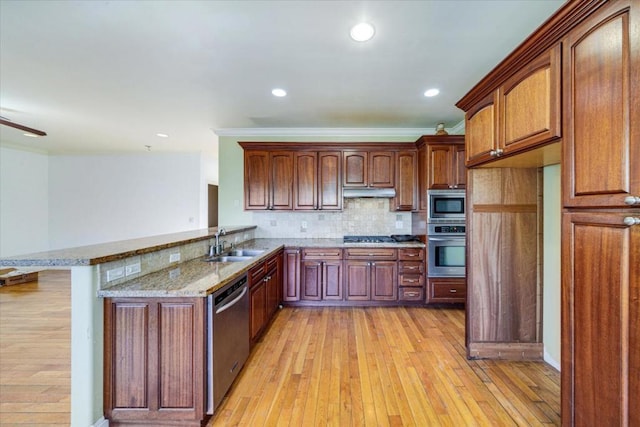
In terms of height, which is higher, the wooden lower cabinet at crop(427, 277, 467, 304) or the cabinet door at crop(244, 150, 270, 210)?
the cabinet door at crop(244, 150, 270, 210)

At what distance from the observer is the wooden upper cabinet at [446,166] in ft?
12.3

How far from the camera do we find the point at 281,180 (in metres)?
4.12

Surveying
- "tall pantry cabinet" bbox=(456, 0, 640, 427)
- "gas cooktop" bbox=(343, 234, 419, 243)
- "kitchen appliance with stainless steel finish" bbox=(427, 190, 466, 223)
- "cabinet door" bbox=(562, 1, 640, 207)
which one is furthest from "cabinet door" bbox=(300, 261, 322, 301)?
"cabinet door" bbox=(562, 1, 640, 207)

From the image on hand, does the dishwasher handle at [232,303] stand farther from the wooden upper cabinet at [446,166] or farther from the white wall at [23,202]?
the white wall at [23,202]

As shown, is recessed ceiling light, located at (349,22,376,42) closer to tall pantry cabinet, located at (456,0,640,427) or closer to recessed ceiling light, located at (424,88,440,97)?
tall pantry cabinet, located at (456,0,640,427)

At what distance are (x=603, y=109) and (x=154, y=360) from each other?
2.66 m

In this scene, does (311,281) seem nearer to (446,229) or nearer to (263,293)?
(263,293)

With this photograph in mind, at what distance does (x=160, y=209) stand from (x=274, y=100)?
469 centimetres

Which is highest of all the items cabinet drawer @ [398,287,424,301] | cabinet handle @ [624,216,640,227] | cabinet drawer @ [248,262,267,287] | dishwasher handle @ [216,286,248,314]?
cabinet handle @ [624,216,640,227]

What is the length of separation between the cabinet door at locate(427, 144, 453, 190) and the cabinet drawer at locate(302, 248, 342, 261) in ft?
5.24

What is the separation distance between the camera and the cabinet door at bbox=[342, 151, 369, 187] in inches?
161

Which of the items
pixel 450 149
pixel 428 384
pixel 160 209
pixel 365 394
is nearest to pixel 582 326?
pixel 428 384

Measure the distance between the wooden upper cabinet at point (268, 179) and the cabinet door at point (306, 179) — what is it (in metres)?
0.09

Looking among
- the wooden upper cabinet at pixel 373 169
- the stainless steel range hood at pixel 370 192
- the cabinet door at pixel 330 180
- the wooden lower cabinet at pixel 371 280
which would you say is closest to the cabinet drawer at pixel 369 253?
the wooden lower cabinet at pixel 371 280
